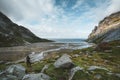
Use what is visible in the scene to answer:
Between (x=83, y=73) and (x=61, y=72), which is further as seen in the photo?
(x=61, y=72)

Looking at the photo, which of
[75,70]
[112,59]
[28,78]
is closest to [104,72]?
[75,70]

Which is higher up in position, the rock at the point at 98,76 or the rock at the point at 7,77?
the rock at the point at 98,76

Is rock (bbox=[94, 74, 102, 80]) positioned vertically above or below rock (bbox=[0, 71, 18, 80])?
above

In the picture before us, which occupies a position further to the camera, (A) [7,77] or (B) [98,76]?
(A) [7,77]

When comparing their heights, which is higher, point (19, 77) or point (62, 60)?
point (62, 60)

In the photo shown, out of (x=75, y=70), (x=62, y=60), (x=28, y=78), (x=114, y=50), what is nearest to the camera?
(x=28, y=78)

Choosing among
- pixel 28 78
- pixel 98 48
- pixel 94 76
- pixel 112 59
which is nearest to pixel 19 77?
pixel 28 78

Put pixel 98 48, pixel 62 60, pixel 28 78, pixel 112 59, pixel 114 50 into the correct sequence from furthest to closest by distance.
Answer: pixel 98 48 → pixel 114 50 → pixel 112 59 → pixel 62 60 → pixel 28 78

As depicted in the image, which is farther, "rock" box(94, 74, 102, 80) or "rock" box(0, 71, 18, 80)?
"rock" box(0, 71, 18, 80)

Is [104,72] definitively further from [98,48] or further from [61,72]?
[98,48]

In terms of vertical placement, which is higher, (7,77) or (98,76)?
(98,76)

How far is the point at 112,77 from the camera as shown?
76.8ft

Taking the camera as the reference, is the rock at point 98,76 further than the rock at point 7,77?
No

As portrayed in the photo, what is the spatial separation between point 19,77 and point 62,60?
23.0 feet
